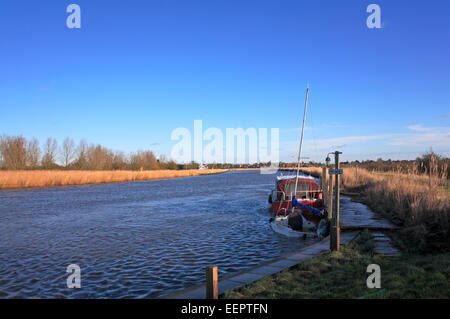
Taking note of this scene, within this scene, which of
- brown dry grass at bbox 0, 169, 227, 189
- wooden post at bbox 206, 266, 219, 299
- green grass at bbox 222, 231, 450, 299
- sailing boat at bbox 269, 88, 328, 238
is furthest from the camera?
brown dry grass at bbox 0, 169, 227, 189

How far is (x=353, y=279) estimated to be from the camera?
616cm

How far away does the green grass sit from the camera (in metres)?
5.35

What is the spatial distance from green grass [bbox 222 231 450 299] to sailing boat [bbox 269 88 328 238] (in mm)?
5047

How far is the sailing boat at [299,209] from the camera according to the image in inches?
509

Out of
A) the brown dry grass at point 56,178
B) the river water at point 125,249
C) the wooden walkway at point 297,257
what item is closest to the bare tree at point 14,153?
the brown dry grass at point 56,178

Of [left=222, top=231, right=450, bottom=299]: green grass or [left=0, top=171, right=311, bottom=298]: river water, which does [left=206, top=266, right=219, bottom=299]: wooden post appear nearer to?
[left=222, top=231, right=450, bottom=299]: green grass

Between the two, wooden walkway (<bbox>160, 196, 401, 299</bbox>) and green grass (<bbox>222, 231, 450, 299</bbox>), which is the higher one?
green grass (<bbox>222, 231, 450, 299</bbox>)

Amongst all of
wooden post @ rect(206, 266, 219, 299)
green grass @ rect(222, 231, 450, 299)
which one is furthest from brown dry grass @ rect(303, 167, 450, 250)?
wooden post @ rect(206, 266, 219, 299)

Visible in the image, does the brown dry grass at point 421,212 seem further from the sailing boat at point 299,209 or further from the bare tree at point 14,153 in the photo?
the bare tree at point 14,153

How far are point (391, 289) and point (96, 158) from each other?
3160 inches

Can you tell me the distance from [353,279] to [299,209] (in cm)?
968

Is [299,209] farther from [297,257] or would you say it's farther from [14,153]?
[14,153]

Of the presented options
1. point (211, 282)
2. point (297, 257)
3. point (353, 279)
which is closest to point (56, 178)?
point (297, 257)
